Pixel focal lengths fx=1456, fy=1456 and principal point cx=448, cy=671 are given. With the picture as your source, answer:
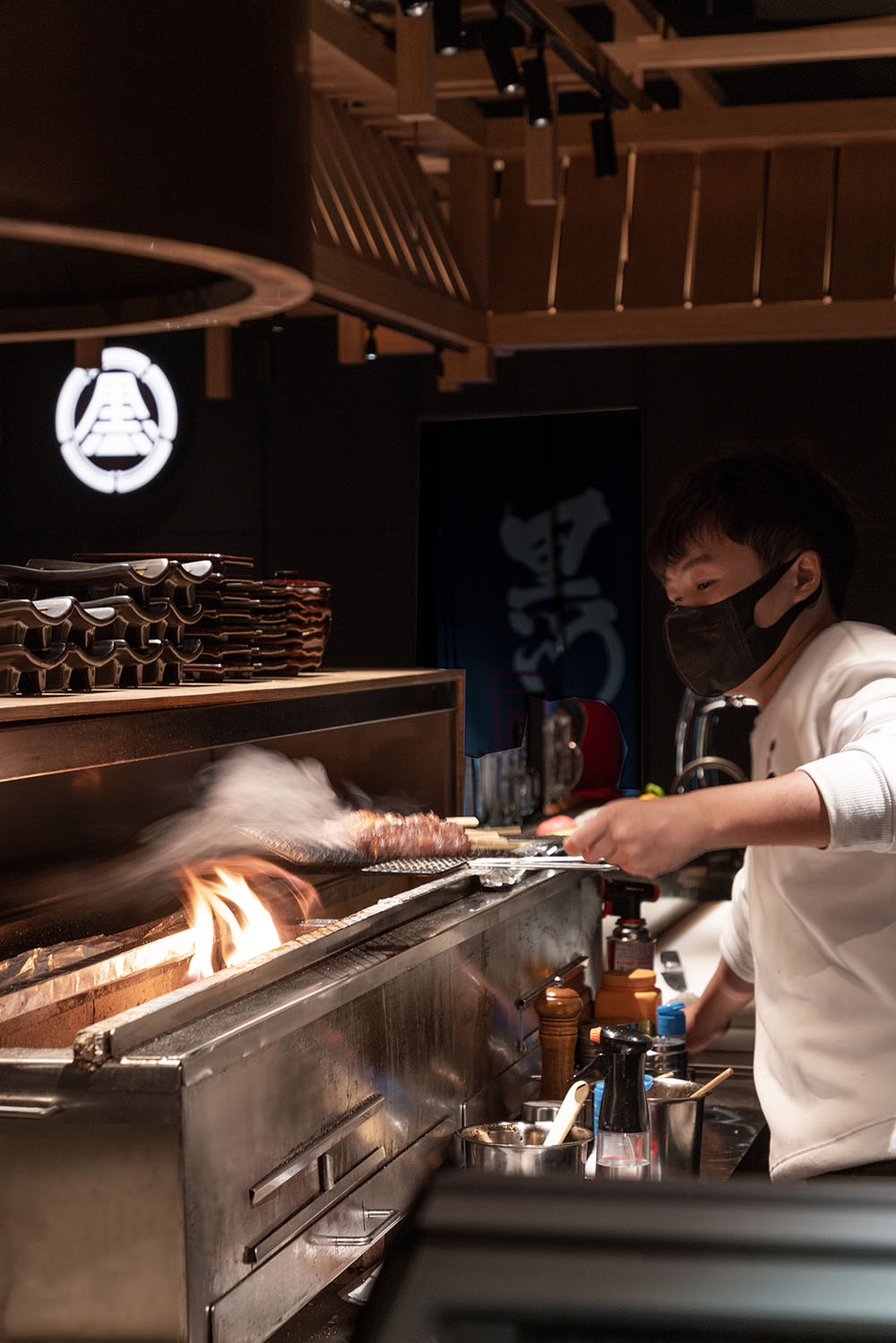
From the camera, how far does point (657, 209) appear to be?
14.1ft

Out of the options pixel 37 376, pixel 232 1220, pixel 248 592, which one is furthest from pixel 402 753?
pixel 37 376

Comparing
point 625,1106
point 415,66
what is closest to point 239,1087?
point 625,1106

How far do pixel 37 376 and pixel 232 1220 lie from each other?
308 inches

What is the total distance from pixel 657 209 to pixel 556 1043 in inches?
103

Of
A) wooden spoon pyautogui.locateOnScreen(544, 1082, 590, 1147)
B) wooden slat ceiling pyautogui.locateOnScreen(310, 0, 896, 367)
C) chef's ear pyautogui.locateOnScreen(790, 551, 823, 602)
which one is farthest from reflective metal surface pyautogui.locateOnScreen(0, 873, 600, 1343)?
wooden slat ceiling pyautogui.locateOnScreen(310, 0, 896, 367)

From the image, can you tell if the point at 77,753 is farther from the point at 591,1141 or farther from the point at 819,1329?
the point at 819,1329

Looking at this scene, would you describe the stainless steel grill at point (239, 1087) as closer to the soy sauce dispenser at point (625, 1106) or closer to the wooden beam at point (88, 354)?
the soy sauce dispenser at point (625, 1106)

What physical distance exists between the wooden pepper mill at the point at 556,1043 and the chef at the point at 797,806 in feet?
1.40

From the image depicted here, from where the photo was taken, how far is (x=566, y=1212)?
0.95 feet

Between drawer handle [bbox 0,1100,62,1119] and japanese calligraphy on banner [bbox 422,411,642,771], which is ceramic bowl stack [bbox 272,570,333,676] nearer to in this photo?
drawer handle [bbox 0,1100,62,1119]

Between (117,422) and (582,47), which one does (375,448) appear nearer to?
(117,422)

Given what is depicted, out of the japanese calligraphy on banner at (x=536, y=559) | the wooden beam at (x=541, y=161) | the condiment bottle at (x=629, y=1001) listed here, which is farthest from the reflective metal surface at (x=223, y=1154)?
the japanese calligraphy on banner at (x=536, y=559)

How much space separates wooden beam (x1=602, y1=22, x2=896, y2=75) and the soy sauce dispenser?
2.76 metres

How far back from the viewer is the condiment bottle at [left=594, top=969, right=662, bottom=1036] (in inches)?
117
